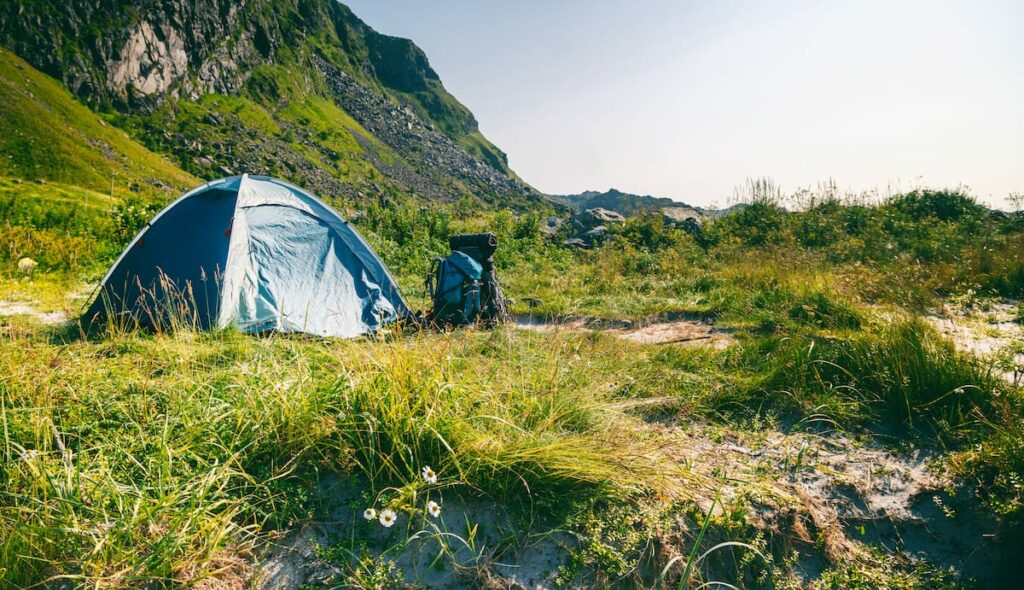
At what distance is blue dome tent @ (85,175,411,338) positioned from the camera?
19.0ft

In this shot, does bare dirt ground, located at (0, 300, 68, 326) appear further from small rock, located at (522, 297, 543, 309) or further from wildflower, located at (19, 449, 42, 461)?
small rock, located at (522, 297, 543, 309)

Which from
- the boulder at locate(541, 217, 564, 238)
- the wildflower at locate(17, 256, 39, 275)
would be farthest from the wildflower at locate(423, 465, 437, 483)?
the boulder at locate(541, 217, 564, 238)

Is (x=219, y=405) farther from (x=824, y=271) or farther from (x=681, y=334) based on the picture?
(x=824, y=271)

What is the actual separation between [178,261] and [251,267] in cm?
91

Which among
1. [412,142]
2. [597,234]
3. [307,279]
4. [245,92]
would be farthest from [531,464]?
[412,142]

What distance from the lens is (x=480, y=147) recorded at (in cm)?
15812

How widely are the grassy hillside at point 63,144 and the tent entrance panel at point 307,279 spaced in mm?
23571

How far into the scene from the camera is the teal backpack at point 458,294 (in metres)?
6.70

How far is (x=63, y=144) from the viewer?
1299 inches

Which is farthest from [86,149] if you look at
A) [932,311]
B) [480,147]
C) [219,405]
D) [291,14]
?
[480,147]

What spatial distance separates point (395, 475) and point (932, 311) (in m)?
5.40

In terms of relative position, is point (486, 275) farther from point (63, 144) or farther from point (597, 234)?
point (63, 144)

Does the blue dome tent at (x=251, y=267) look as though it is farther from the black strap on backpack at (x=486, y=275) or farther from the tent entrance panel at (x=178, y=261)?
the black strap on backpack at (x=486, y=275)

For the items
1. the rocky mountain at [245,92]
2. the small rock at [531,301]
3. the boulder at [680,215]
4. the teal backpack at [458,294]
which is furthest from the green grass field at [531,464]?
the rocky mountain at [245,92]
